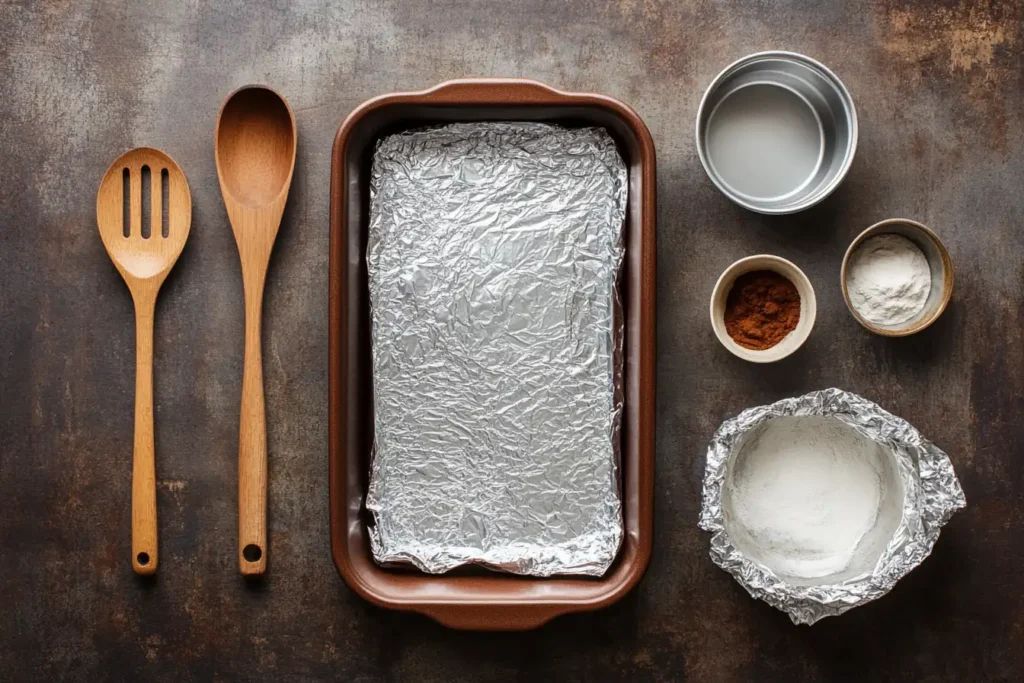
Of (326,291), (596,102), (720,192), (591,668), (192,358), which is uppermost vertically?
(596,102)

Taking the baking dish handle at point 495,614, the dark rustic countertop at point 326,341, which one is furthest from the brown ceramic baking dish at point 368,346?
the dark rustic countertop at point 326,341

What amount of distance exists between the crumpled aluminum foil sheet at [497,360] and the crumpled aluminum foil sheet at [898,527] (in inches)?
6.4

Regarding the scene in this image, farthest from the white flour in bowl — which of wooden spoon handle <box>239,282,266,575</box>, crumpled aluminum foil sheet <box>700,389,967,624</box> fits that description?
wooden spoon handle <box>239,282,266,575</box>

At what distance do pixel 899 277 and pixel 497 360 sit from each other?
65 centimetres

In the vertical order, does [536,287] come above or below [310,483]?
above

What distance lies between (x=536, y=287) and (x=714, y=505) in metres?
0.42

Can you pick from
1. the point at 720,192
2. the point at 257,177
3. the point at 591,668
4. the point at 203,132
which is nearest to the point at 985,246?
the point at 720,192

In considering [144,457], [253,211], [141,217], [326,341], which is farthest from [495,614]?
[141,217]

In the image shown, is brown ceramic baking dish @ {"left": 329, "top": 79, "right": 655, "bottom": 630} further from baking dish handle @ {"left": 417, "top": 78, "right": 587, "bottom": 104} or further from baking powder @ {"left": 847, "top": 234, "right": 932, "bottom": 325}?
baking powder @ {"left": 847, "top": 234, "right": 932, "bottom": 325}

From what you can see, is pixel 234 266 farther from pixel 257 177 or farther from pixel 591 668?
pixel 591 668

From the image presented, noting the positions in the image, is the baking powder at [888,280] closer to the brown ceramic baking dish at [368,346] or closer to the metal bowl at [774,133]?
the metal bowl at [774,133]

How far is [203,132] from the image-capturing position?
1282 millimetres

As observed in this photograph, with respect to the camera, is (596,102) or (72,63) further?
(72,63)

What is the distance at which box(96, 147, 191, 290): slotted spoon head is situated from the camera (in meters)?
1.25
